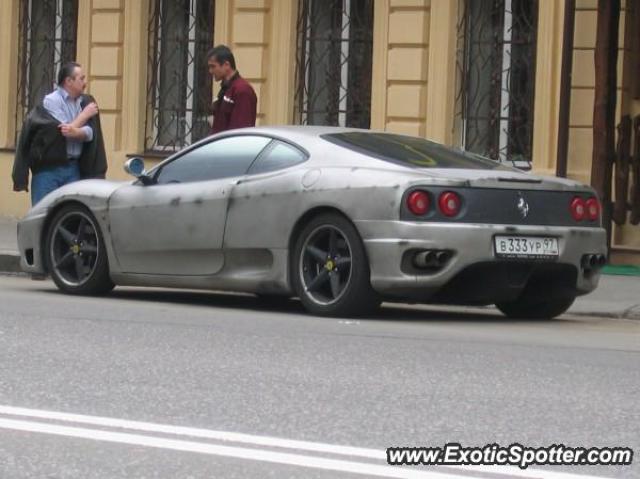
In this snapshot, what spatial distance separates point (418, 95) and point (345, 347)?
1067cm

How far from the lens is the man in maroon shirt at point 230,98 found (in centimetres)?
1531

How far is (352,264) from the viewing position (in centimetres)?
1138

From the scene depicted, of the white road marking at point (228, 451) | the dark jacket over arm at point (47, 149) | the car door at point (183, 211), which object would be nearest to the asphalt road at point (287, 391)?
the white road marking at point (228, 451)

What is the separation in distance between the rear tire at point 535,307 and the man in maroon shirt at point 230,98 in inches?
138

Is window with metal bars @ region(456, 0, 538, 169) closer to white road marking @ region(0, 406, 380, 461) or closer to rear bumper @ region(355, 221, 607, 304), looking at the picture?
rear bumper @ region(355, 221, 607, 304)

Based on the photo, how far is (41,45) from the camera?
77.3 feet

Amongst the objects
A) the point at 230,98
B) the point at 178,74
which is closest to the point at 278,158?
the point at 230,98

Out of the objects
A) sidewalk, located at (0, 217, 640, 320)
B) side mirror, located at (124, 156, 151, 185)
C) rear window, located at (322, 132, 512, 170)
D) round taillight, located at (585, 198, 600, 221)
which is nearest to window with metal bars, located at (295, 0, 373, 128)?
sidewalk, located at (0, 217, 640, 320)

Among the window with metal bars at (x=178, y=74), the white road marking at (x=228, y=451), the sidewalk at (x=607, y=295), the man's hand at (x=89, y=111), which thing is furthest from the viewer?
the window with metal bars at (x=178, y=74)

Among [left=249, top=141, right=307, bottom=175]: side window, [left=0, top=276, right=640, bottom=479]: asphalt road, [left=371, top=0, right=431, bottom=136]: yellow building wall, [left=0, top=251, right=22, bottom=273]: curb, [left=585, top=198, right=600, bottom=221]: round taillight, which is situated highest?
[left=371, top=0, right=431, bottom=136]: yellow building wall

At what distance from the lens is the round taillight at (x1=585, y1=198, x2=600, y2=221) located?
39.2ft

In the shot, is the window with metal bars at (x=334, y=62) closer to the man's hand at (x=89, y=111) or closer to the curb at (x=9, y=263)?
the curb at (x=9, y=263)

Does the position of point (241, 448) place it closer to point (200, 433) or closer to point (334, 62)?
point (200, 433)

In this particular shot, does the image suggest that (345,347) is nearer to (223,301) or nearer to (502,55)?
(223,301)
